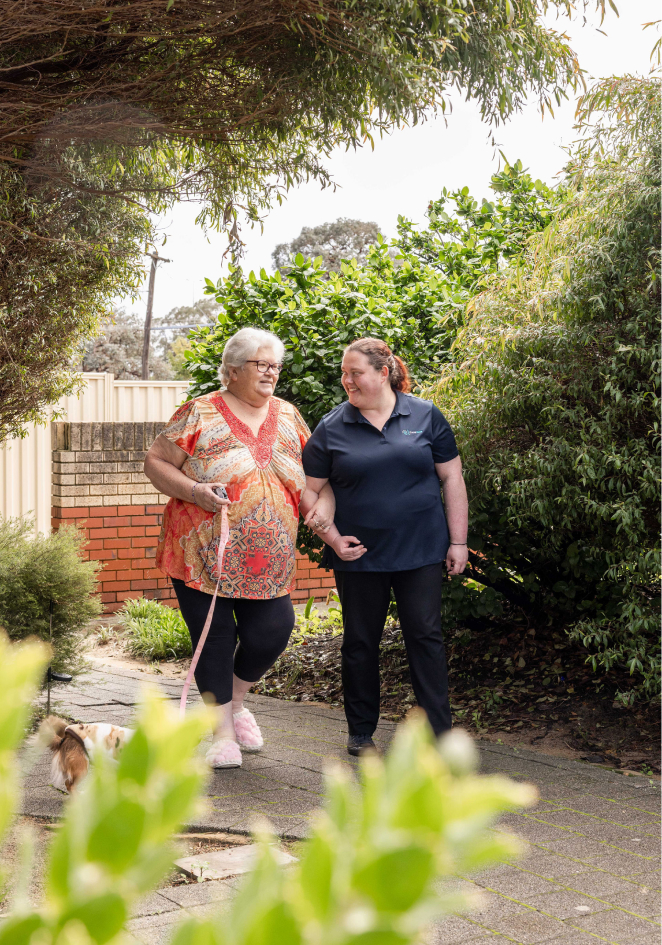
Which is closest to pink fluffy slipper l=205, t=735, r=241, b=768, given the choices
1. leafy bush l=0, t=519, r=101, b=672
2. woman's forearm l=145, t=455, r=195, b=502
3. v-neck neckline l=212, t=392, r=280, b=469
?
leafy bush l=0, t=519, r=101, b=672

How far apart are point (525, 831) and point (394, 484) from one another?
1.65 m

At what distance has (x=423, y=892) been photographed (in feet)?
0.90

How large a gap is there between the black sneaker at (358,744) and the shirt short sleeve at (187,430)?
165 cm

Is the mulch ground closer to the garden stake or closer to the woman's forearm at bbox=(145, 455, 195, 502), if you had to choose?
the garden stake

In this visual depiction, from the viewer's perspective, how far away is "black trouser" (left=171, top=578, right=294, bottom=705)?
4551 millimetres

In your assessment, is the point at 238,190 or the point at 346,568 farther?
the point at 238,190

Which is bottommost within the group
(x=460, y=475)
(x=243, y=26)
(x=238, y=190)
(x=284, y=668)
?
(x=284, y=668)

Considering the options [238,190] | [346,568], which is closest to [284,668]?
[346,568]

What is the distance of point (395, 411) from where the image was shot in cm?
457

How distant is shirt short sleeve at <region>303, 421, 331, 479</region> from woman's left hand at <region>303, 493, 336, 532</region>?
125mm

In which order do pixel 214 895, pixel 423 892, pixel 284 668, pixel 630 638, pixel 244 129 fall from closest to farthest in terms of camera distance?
pixel 423 892
pixel 214 895
pixel 630 638
pixel 244 129
pixel 284 668

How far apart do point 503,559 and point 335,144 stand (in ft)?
8.93

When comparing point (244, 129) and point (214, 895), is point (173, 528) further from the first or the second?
point (244, 129)

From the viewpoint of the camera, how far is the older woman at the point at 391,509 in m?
4.48
